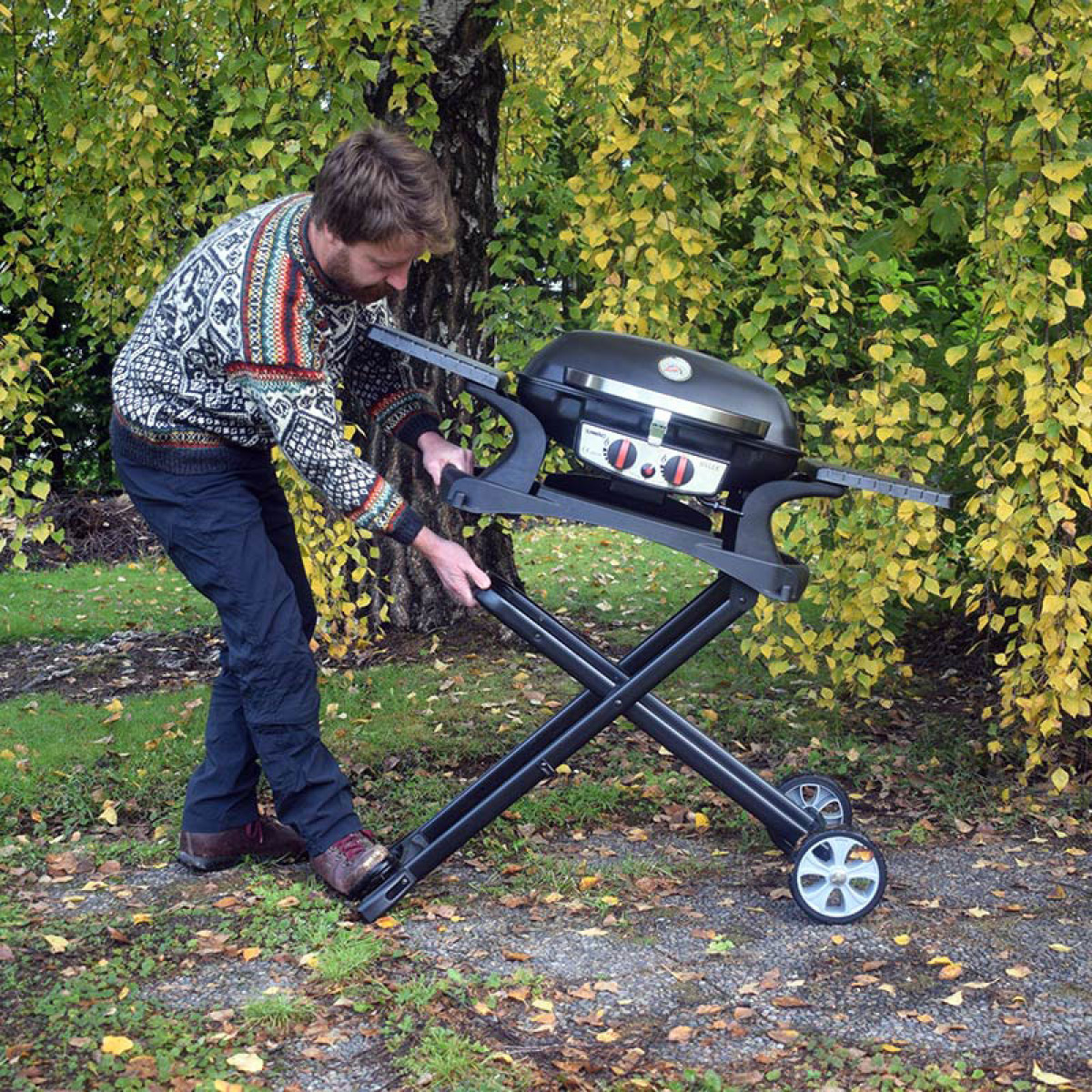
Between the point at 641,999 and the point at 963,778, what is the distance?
75.6 inches

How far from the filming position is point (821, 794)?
4.04 meters

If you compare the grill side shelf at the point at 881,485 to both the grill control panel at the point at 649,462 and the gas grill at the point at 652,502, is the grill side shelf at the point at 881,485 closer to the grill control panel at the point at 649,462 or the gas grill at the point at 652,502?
the gas grill at the point at 652,502

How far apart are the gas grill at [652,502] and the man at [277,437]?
0.17m

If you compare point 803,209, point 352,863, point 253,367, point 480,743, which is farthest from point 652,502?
point 480,743

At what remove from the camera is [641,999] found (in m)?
3.20

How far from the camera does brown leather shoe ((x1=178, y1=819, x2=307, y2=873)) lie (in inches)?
154

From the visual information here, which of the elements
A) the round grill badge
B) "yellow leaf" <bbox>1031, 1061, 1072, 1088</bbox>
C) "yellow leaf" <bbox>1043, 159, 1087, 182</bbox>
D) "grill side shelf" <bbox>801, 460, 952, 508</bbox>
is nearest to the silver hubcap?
"yellow leaf" <bbox>1031, 1061, 1072, 1088</bbox>

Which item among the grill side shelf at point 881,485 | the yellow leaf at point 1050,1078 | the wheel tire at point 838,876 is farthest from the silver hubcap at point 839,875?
the grill side shelf at point 881,485

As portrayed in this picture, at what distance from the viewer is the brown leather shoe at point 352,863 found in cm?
356

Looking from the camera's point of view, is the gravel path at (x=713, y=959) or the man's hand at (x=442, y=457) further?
the man's hand at (x=442, y=457)

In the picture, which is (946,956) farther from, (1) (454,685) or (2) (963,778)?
(1) (454,685)

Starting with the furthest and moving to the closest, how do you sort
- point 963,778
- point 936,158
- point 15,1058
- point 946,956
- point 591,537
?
point 591,537 → point 936,158 → point 963,778 → point 946,956 → point 15,1058

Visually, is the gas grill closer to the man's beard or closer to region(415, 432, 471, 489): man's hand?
the man's beard

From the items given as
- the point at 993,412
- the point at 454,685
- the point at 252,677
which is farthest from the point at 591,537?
the point at 252,677
